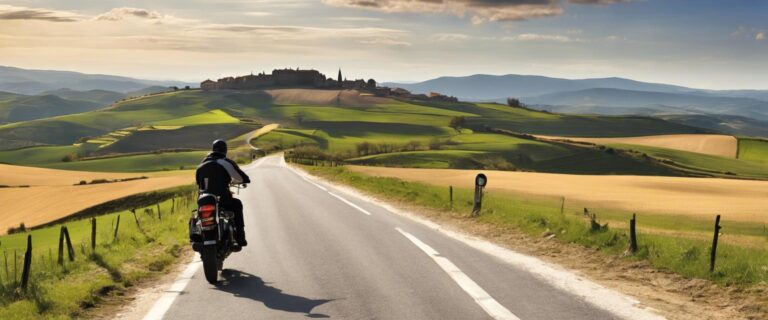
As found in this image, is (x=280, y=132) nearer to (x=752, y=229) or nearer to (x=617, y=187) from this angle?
(x=617, y=187)

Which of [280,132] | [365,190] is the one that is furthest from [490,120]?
[365,190]

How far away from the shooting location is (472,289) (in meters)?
8.62

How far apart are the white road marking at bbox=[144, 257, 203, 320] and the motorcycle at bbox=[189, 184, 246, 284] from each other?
457mm

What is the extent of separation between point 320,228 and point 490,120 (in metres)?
177

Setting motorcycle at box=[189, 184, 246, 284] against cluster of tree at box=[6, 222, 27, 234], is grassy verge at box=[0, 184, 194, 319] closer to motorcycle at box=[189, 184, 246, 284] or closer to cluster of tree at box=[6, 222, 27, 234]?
motorcycle at box=[189, 184, 246, 284]

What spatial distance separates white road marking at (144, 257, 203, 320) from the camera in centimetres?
759

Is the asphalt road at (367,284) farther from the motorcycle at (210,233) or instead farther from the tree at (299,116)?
the tree at (299,116)

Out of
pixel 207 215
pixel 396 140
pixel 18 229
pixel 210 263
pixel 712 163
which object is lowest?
pixel 712 163

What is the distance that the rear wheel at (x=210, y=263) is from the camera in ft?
30.8

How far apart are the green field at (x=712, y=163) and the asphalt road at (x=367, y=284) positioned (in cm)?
9603

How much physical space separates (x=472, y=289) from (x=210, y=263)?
405 centimetres

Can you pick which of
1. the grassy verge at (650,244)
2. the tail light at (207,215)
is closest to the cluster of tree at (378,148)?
the grassy verge at (650,244)

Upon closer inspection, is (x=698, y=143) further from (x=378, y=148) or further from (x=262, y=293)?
(x=262, y=293)

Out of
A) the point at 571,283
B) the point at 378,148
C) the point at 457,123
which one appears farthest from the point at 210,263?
the point at 457,123
